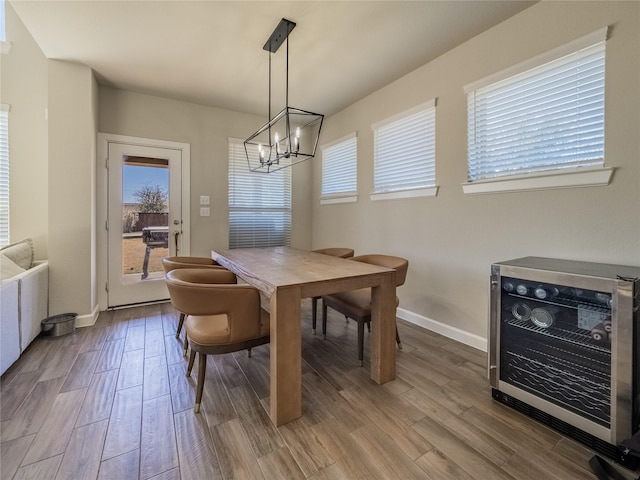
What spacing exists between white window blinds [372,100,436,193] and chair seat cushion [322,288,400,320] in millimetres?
1423

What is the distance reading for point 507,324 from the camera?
1792 millimetres

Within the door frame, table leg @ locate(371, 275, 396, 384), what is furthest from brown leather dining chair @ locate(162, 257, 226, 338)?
table leg @ locate(371, 275, 396, 384)

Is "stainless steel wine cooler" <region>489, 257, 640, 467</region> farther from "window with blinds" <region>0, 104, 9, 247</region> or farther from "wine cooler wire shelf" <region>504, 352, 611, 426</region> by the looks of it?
"window with blinds" <region>0, 104, 9, 247</region>

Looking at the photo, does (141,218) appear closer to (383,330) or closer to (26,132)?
(26,132)

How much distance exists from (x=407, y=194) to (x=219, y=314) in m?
2.39

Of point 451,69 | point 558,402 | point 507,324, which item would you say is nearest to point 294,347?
point 507,324

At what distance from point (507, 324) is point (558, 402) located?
45cm

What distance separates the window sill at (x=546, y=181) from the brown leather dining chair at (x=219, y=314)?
2.10 metres

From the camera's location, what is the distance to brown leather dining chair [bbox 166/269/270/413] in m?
1.58

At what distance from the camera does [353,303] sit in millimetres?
2279

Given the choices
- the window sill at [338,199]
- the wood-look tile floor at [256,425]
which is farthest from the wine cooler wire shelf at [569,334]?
the window sill at [338,199]

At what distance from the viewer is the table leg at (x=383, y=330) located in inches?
79.7

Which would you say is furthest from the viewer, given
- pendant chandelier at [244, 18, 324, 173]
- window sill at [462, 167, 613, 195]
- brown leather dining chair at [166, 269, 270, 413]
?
pendant chandelier at [244, 18, 324, 173]

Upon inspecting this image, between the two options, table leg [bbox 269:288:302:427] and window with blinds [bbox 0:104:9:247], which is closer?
table leg [bbox 269:288:302:427]
